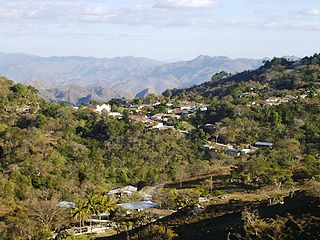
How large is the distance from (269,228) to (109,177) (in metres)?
24.0

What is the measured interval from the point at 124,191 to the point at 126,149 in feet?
32.7

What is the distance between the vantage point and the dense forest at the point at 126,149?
103 feet

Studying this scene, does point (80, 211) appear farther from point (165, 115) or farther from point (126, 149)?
point (165, 115)

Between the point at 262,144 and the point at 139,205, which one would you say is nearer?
the point at 139,205

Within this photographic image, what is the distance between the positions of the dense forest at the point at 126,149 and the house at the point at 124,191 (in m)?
1.23

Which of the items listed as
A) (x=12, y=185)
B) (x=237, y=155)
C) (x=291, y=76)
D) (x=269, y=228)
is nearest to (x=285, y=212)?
(x=269, y=228)

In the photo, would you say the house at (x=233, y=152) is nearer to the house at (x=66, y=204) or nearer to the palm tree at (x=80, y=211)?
the house at (x=66, y=204)

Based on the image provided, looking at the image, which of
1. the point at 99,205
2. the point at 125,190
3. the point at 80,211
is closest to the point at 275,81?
the point at 125,190

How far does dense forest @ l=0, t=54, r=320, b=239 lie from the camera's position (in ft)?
103

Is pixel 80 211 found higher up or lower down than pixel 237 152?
higher up

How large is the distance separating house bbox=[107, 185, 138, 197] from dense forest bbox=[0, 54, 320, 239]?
4.03ft

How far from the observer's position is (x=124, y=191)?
1321 inches

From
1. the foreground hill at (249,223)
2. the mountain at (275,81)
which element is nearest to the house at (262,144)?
the mountain at (275,81)

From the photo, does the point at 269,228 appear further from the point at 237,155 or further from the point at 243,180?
the point at 237,155
